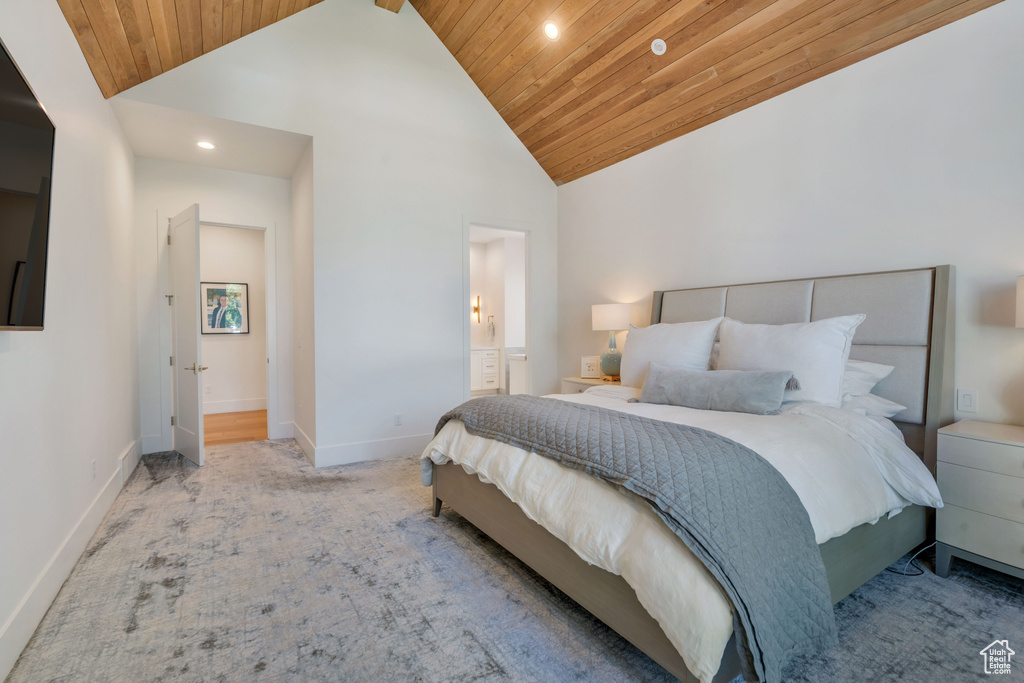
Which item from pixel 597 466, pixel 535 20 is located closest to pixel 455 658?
pixel 597 466

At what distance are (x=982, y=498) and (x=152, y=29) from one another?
467cm

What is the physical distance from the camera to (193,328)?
390 cm

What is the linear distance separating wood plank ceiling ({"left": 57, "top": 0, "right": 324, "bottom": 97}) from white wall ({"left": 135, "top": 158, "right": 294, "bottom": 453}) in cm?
130

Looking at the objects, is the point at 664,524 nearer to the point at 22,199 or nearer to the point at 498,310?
the point at 22,199

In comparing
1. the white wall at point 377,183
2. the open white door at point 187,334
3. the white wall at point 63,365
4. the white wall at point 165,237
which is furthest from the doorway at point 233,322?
the white wall at point 63,365

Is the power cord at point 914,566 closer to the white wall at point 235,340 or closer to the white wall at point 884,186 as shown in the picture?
the white wall at point 884,186

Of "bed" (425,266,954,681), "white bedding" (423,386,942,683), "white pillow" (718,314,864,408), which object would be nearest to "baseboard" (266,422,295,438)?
"bed" (425,266,954,681)

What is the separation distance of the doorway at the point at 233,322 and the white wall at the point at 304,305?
6.03 ft

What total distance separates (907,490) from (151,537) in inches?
138

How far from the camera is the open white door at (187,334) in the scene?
3.81m

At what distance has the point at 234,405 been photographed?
249 inches

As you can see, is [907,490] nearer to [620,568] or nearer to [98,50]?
[620,568]

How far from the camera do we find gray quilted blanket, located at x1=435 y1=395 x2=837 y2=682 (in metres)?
1.23

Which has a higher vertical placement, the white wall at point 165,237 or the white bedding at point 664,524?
the white wall at point 165,237
